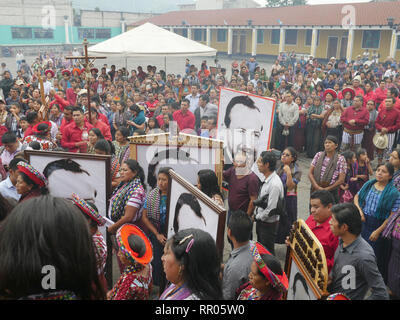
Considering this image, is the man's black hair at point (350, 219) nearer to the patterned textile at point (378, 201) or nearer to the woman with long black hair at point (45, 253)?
the patterned textile at point (378, 201)

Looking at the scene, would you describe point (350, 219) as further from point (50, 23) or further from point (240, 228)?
point (50, 23)

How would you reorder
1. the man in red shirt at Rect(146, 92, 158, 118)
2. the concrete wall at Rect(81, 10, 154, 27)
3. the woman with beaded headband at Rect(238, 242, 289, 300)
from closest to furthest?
the woman with beaded headband at Rect(238, 242, 289, 300), the man in red shirt at Rect(146, 92, 158, 118), the concrete wall at Rect(81, 10, 154, 27)

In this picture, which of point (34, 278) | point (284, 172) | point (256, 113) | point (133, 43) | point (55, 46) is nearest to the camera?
point (34, 278)

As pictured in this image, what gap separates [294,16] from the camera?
107 ft

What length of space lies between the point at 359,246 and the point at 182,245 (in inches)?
60.3

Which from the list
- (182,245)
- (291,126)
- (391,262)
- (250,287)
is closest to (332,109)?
(291,126)

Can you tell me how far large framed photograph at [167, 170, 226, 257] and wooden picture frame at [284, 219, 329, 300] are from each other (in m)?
0.50

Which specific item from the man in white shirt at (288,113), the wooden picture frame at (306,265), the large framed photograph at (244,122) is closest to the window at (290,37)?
the man in white shirt at (288,113)

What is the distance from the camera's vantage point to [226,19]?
122ft

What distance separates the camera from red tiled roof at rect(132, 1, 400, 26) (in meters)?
27.4

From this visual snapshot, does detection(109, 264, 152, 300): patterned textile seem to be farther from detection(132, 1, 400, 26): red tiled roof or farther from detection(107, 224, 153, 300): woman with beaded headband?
detection(132, 1, 400, 26): red tiled roof

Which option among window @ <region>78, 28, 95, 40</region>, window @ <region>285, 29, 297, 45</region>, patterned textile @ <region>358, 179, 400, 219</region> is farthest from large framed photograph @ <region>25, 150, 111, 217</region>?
window @ <region>78, 28, 95, 40</region>

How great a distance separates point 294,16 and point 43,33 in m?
28.3
